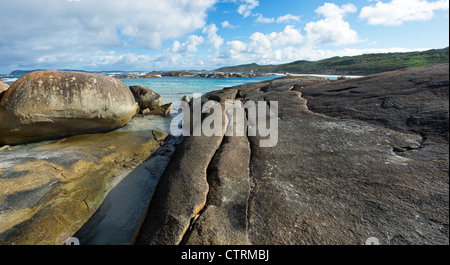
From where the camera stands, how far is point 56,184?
322cm

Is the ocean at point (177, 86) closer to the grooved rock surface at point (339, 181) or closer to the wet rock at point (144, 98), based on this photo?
the wet rock at point (144, 98)

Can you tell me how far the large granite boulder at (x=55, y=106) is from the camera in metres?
4.59

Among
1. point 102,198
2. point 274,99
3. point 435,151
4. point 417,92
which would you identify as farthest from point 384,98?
point 102,198

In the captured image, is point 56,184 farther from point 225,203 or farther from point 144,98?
point 144,98

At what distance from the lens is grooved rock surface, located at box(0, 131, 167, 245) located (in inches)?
99.3

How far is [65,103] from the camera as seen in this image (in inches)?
193

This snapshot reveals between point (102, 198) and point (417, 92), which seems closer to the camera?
point (102, 198)

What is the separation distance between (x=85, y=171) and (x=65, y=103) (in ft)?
7.71

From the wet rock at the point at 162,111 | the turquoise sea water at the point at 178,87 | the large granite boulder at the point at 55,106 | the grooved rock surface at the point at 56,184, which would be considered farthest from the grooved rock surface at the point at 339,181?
the turquoise sea water at the point at 178,87

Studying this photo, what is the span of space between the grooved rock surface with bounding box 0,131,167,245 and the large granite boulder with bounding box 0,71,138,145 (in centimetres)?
45

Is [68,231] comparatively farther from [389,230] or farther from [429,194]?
[429,194]

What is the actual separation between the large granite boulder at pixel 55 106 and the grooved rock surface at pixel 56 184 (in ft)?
1.47

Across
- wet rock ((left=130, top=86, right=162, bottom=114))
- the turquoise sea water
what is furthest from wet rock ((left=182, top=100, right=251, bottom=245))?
the turquoise sea water

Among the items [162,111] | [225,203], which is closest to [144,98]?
[162,111]
